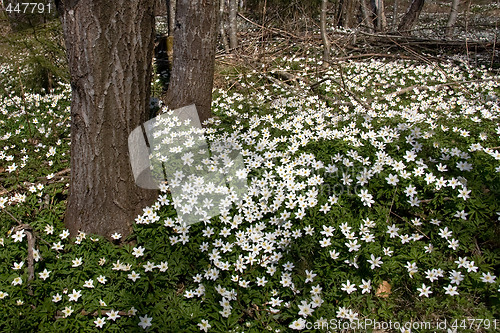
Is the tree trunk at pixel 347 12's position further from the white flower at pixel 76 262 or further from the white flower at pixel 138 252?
the white flower at pixel 76 262

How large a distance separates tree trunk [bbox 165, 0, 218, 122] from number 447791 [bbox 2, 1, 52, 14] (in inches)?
170

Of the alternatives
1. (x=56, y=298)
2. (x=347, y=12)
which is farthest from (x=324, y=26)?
(x=347, y=12)

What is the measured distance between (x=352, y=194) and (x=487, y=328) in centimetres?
124

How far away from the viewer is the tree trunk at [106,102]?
232cm

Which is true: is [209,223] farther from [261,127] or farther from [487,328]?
[487,328]

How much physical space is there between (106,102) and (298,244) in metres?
1.84

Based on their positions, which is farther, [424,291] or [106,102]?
[106,102]

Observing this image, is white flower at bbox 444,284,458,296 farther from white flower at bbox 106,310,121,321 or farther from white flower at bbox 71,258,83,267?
white flower at bbox 71,258,83,267

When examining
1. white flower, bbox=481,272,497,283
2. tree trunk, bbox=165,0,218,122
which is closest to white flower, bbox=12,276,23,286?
tree trunk, bbox=165,0,218,122

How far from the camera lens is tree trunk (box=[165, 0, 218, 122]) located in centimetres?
404

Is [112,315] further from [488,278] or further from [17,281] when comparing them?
[488,278]

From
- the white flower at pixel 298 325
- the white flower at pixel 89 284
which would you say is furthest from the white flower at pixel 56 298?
the white flower at pixel 298 325

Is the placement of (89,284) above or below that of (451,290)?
below

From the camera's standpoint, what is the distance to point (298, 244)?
263 centimetres
